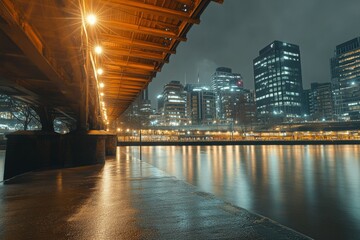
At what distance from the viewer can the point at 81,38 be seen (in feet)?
32.6

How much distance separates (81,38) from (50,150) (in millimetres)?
10169

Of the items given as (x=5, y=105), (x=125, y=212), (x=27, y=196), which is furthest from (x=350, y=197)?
(x=5, y=105)

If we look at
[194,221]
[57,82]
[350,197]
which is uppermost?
[57,82]

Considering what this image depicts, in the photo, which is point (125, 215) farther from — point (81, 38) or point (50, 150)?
point (50, 150)

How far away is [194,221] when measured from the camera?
428 centimetres

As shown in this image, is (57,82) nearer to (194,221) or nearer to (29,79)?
(29,79)

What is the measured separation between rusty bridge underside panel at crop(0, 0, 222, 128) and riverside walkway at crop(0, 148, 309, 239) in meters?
5.00

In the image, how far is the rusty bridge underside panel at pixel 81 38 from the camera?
26.2ft

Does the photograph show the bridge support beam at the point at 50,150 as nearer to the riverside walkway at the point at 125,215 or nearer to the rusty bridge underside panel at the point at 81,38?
the rusty bridge underside panel at the point at 81,38

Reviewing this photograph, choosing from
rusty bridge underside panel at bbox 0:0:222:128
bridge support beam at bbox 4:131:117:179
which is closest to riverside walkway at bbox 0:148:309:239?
rusty bridge underside panel at bbox 0:0:222:128

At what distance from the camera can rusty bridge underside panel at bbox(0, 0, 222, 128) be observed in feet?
26.2

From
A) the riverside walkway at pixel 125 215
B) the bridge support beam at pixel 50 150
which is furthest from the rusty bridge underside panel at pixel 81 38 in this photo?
the riverside walkway at pixel 125 215

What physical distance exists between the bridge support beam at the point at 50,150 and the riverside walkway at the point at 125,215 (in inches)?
210

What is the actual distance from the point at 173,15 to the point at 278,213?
810cm
